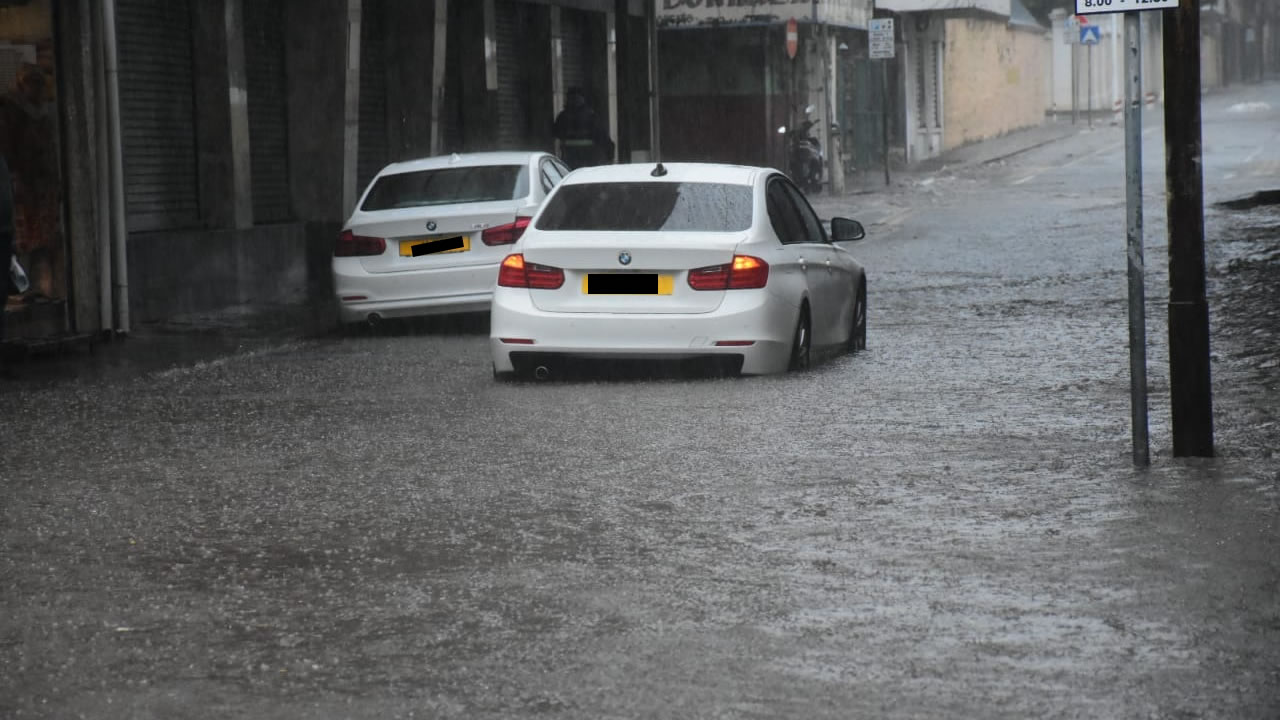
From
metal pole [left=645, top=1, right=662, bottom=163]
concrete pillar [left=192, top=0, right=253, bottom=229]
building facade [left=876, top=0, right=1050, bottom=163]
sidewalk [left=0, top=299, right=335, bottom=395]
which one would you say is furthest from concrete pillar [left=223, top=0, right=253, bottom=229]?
building facade [left=876, top=0, right=1050, bottom=163]

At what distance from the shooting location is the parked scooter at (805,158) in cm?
3741

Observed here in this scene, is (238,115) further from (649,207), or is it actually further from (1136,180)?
(1136,180)

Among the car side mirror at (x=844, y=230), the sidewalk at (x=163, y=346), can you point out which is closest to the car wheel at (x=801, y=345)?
the car side mirror at (x=844, y=230)

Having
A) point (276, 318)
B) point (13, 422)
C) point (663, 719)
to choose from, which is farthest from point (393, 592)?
point (276, 318)

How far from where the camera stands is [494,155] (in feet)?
57.3

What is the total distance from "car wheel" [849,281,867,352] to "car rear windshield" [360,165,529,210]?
3.17 m

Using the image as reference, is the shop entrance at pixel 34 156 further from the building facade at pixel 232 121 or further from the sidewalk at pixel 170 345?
the sidewalk at pixel 170 345

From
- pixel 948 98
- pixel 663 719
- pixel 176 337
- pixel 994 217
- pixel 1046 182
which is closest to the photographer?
pixel 663 719

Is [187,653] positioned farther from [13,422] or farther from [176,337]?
[176,337]

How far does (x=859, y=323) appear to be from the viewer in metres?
14.7

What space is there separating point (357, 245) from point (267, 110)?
6.63 m

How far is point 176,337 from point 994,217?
1500cm

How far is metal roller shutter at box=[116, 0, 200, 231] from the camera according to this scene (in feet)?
63.3

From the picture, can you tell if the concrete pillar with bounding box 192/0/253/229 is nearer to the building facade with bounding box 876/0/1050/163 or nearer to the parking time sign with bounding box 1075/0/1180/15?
the parking time sign with bounding box 1075/0/1180/15
